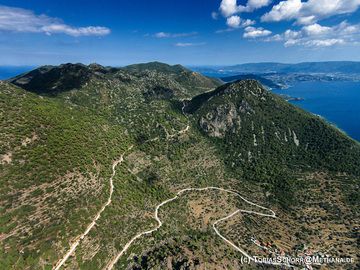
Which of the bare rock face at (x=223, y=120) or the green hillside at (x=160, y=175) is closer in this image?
the green hillside at (x=160, y=175)

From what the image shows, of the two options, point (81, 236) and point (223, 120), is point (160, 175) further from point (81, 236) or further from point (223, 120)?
point (223, 120)

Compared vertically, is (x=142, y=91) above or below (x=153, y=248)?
above

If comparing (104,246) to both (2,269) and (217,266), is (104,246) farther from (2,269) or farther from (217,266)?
(217,266)

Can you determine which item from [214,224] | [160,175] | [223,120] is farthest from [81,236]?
[223,120]

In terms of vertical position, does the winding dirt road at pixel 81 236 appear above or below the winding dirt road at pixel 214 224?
above

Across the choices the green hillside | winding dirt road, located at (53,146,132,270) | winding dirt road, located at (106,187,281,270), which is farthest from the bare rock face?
winding dirt road, located at (53,146,132,270)

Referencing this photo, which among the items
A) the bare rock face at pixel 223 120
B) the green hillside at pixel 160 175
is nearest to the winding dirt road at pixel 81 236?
the green hillside at pixel 160 175

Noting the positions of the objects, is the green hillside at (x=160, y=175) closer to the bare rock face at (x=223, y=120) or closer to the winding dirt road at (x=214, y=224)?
the bare rock face at (x=223, y=120)

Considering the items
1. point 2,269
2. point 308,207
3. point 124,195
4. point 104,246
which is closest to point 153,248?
point 104,246

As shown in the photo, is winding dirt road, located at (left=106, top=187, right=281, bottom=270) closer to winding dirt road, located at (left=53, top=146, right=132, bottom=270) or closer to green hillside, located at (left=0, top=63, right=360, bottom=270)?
green hillside, located at (left=0, top=63, right=360, bottom=270)
